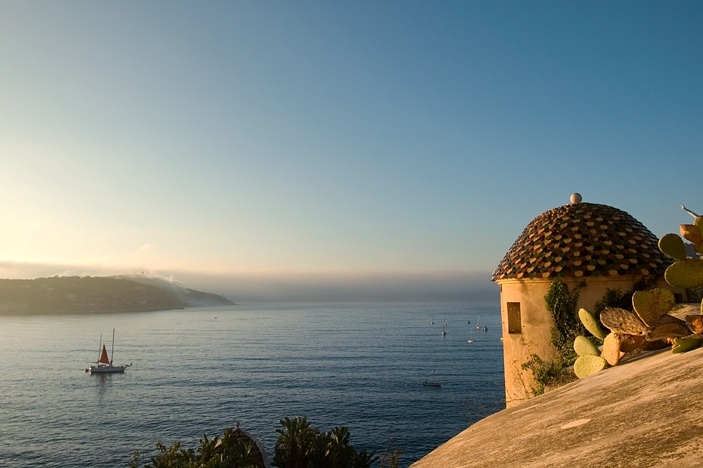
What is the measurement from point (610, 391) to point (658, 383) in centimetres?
51

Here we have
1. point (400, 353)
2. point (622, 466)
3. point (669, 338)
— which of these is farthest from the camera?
point (400, 353)

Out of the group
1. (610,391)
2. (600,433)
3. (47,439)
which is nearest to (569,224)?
(610,391)

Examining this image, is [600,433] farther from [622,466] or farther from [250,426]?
[250,426]

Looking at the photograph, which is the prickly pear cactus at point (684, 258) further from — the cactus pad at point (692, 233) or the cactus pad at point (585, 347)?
the cactus pad at point (585, 347)

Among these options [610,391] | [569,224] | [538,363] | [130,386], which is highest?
[569,224]

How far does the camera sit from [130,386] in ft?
266

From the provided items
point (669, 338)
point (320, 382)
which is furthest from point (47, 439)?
point (669, 338)

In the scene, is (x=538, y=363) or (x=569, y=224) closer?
(x=538, y=363)

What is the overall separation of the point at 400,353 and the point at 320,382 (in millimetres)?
34120

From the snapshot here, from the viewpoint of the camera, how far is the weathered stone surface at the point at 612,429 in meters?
2.03

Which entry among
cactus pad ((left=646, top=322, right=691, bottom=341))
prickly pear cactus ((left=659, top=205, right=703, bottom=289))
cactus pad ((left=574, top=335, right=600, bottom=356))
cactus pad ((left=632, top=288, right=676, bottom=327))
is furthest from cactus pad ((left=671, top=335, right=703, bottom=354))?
cactus pad ((left=574, top=335, right=600, bottom=356))

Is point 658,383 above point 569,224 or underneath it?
underneath

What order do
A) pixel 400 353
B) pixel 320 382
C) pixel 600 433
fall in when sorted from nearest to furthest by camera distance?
pixel 600 433, pixel 320 382, pixel 400 353

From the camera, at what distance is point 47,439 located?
5112 cm
